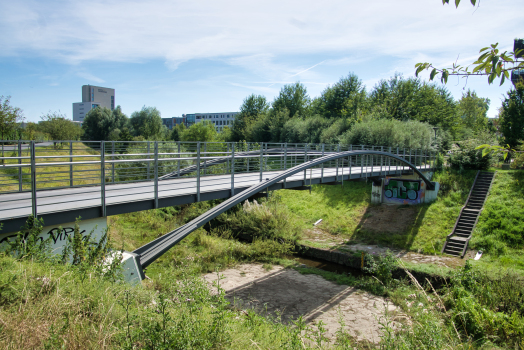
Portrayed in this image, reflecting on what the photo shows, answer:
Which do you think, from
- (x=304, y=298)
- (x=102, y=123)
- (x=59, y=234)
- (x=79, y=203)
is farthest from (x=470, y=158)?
(x=102, y=123)

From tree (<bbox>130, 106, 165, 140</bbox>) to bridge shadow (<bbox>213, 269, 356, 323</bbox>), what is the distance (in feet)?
139

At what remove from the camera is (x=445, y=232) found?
20.5m

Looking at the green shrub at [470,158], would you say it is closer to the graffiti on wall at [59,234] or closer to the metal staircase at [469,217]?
the metal staircase at [469,217]

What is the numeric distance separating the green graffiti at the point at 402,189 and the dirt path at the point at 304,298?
40.9 feet

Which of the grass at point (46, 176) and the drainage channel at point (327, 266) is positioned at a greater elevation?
the grass at point (46, 176)

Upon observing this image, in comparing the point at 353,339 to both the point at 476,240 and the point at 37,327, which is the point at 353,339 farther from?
the point at 476,240

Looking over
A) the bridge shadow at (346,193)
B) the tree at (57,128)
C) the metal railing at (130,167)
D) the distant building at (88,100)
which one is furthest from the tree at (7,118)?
the distant building at (88,100)

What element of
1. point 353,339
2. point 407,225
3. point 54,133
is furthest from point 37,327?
point 54,133

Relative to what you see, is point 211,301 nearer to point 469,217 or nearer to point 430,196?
point 469,217

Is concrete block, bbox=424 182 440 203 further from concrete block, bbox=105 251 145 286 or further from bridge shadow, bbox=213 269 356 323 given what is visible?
concrete block, bbox=105 251 145 286

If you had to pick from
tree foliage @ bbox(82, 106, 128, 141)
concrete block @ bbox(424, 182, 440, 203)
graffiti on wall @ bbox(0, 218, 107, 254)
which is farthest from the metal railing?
tree foliage @ bbox(82, 106, 128, 141)

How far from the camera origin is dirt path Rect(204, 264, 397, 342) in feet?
36.5

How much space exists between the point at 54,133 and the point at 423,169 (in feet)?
115

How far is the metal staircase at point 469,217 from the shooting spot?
1875 centimetres
